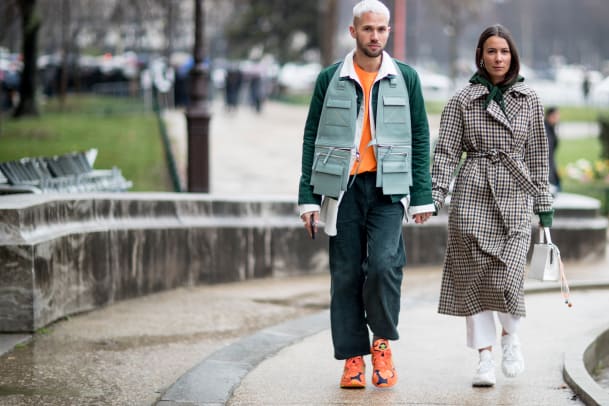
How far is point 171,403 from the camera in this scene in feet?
19.2

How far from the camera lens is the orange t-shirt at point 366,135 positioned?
591 cm

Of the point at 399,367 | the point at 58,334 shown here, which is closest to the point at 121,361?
the point at 58,334

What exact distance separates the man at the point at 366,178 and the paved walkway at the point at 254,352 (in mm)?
387

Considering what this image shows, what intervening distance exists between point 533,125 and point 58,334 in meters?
3.29

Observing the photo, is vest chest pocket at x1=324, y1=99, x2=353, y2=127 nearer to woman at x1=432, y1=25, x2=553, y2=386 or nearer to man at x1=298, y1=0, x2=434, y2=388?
man at x1=298, y1=0, x2=434, y2=388

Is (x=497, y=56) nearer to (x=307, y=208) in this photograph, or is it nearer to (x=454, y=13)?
(x=307, y=208)

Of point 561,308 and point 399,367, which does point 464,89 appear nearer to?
point 399,367

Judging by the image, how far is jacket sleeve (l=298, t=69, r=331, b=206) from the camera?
19.6 ft

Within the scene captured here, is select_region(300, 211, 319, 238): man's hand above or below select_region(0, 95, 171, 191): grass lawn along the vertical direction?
above

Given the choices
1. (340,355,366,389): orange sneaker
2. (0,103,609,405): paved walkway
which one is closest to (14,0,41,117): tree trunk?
(0,103,609,405): paved walkway

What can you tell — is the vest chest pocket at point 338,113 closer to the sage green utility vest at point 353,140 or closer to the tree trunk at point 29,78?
the sage green utility vest at point 353,140

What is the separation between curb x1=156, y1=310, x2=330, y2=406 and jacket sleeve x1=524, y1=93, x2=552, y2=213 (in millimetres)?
1858

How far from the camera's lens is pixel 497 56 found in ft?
19.9

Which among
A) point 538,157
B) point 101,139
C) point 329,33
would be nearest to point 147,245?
point 538,157
